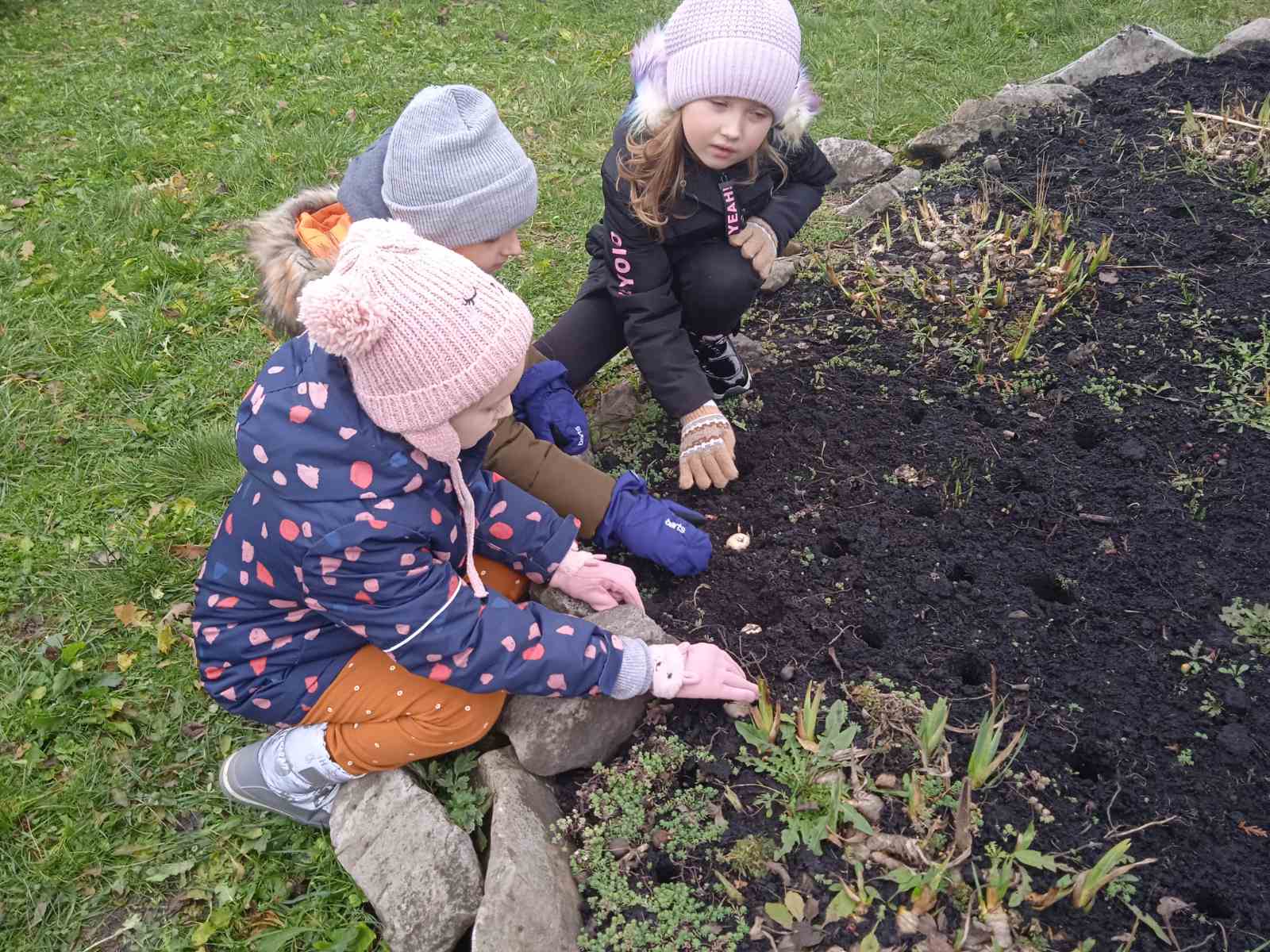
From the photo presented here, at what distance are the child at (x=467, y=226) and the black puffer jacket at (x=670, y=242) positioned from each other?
16.1 inches

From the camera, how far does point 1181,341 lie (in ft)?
10.2

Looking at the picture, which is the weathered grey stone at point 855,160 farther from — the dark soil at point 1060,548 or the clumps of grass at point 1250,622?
the clumps of grass at point 1250,622

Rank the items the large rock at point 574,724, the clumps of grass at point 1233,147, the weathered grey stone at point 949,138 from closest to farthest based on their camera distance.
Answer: the large rock at point 574,724, the clumps of grass at point 1233,147, the weathered grey stone at point 949,138

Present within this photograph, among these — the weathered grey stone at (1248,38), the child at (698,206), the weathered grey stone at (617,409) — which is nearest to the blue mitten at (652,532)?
the child at (698,206)

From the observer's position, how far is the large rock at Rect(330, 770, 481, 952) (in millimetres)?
2125

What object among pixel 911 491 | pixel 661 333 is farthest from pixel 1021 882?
pixel 661 333

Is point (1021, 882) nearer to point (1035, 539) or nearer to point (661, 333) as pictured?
point (1035, 539)

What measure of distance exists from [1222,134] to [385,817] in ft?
13.9

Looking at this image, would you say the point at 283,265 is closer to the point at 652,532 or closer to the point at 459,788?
the point at 652,532

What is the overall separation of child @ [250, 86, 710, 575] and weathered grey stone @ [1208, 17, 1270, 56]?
4.36 metres

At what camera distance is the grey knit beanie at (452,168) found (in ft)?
8.05

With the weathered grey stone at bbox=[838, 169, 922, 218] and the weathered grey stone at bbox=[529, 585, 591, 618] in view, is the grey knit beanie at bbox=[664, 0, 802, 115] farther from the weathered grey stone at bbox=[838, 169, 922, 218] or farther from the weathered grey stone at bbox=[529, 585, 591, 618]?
the weathered grey stone at bbox=[838, 169, 922, 218]

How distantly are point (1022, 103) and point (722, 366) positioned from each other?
2.49m

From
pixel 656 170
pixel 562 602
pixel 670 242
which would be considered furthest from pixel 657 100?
pixel 562 602
